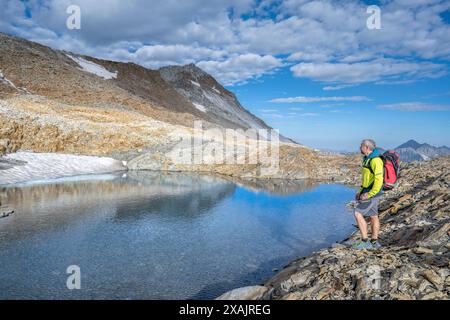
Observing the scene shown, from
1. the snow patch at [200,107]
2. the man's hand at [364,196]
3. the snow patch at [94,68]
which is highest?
the snow patch at [94,68]

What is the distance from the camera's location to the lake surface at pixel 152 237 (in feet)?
35.5

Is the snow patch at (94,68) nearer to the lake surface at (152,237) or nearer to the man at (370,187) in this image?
the lake surface at (152,237)

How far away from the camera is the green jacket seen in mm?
10039

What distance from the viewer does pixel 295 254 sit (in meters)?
14.3

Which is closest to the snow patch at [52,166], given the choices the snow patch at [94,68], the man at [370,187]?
the man at [370,187]

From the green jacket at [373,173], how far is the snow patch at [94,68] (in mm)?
101168

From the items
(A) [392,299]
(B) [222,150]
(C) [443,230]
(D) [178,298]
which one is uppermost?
(B) [222,150]

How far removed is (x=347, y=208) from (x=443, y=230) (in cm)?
1307

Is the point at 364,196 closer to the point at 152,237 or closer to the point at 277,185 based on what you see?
the point at 152,237

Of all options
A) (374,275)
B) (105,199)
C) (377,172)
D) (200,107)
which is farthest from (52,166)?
(200,107)

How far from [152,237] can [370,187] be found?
10.0 meters
